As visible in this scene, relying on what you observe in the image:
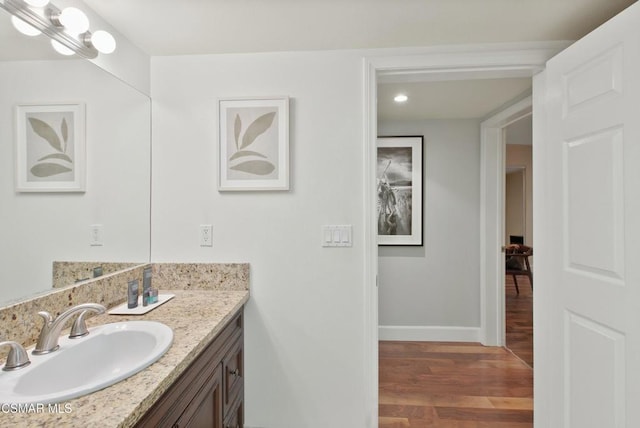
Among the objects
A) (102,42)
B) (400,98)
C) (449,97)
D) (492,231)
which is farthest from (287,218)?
(492,231)

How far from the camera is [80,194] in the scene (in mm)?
1386

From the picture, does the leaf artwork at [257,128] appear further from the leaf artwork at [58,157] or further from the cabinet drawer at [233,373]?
the cabinet drawer at [233,373]

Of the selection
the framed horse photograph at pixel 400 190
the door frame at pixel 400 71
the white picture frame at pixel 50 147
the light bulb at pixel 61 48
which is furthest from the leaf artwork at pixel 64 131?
the framed horse photograph at pixel 400 190

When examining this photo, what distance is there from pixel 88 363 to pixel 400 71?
6.27 ft

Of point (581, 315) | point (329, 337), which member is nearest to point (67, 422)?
point (329, 337)

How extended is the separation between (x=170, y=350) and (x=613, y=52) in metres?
2.03

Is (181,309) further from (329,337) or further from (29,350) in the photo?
(329,337)

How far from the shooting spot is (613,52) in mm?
1299

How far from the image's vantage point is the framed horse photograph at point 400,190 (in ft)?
10.5

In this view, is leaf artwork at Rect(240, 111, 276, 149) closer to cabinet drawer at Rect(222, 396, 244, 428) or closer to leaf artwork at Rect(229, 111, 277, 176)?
leaf artwork at Rect(229, 111, 277, 176)

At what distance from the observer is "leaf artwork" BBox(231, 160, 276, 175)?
177 cm

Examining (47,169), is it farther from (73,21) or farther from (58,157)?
(73,21)

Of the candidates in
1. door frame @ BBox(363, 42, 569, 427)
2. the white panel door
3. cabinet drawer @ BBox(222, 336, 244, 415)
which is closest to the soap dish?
cabinet drawer @ BBox(222, 336, 244, 415)

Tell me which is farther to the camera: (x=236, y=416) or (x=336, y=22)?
(x=236, y=416)
